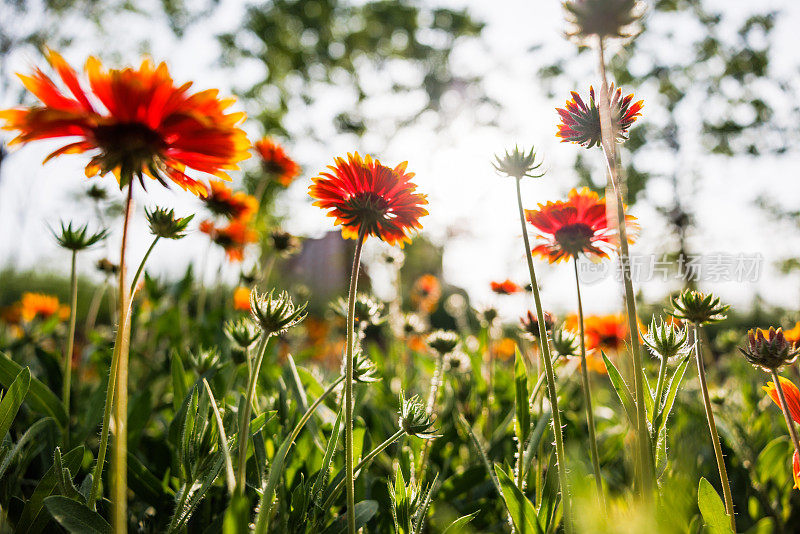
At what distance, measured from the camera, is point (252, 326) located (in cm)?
87

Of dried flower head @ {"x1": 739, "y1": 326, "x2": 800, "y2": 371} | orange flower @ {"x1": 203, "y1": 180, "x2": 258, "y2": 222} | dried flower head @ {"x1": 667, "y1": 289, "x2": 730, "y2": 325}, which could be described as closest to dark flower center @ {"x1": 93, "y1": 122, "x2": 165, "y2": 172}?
dried flower head @ {"x1": 667, "y1": 289, "x2": 730, "y2": 325}

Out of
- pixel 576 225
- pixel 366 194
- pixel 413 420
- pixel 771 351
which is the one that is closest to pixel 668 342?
pixel 771 351

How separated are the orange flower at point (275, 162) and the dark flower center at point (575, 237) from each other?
1655mm

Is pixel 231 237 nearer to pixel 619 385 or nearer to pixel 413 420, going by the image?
pixel 413 420

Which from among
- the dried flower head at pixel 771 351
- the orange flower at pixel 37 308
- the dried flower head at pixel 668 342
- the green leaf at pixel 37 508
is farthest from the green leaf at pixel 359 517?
the orange flower at pixel 37 308

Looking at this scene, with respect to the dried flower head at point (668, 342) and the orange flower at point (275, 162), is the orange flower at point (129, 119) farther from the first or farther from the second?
the orange flower at point (275, 162)

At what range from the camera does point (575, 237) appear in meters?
0.90

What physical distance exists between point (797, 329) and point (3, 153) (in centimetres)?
273

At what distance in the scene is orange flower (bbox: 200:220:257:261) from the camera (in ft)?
6.92

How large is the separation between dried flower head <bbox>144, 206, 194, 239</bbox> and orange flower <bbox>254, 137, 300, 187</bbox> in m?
1.45

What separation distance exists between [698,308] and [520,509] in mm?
415

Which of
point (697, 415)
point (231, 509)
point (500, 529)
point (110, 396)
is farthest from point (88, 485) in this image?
point (697, 415)

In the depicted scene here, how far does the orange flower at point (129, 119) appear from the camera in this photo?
56cm

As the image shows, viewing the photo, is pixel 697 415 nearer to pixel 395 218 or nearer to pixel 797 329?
pixel 797 329
